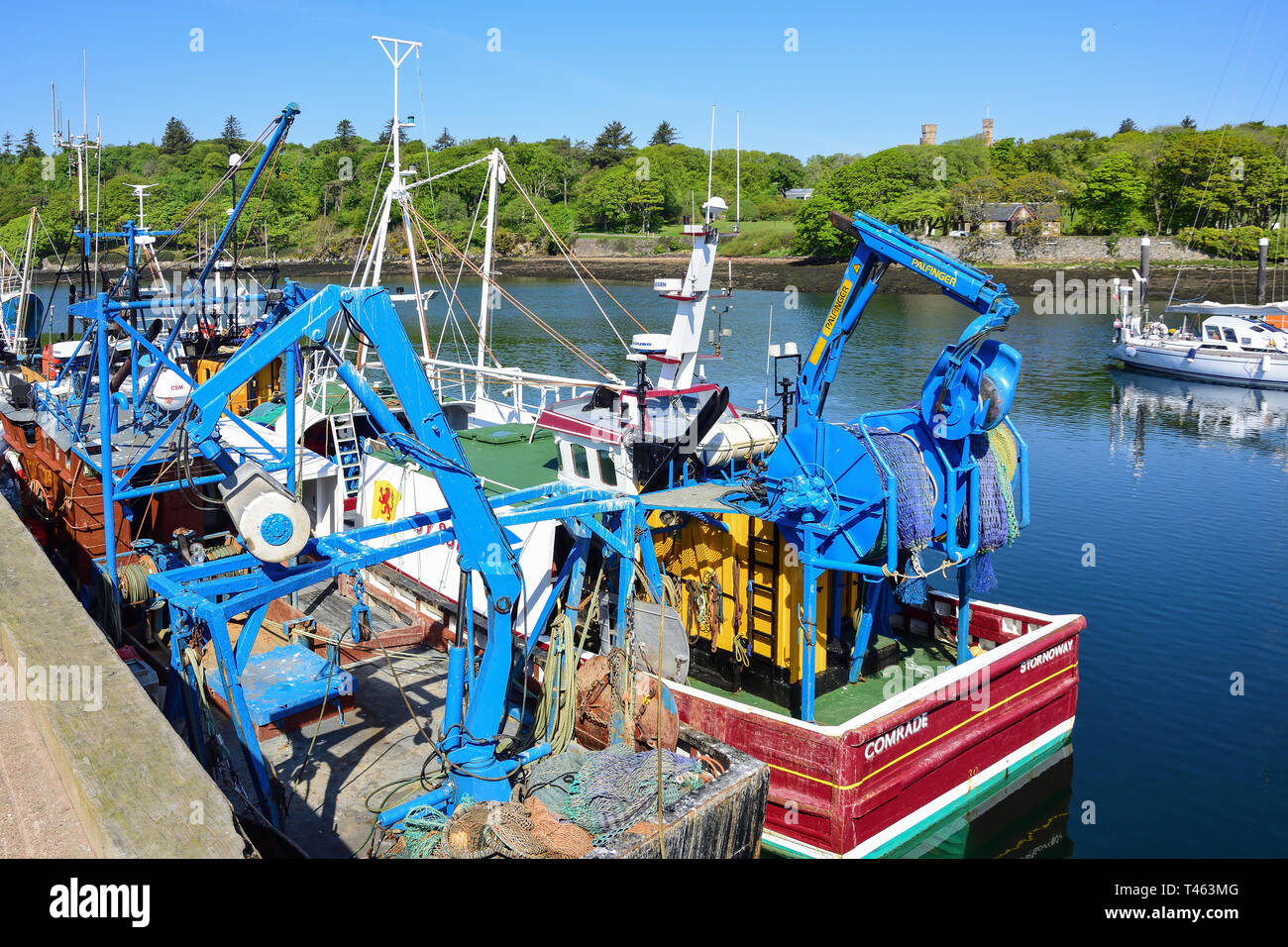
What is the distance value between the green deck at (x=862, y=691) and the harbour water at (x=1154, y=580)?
2.52 meters

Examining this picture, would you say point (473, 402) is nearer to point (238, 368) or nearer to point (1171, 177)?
point (238, 368)

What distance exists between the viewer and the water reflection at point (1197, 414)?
3881 centimetres

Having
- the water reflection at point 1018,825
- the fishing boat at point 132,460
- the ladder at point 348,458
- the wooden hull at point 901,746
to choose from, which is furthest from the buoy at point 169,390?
the water reflection at point 1018,825

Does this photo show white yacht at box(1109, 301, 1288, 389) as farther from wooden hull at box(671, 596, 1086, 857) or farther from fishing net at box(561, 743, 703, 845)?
fishing net at box(561, 743, 703, 845)

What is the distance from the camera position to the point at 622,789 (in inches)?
362

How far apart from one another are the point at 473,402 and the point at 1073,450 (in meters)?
24.1

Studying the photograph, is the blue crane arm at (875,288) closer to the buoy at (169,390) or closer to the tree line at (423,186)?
the buoy at (169,390)

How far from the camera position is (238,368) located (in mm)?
9367

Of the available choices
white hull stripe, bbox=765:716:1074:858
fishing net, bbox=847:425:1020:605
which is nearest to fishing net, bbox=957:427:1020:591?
fishing net, bbox=847:425:1020:605

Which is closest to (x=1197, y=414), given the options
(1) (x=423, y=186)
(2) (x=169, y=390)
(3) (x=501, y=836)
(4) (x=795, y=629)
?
(4) (x=795, y=629)

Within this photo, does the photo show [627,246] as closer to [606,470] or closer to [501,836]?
[606,470]

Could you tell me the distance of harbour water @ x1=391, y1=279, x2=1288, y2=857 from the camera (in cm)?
1484

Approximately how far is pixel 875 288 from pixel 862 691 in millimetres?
5506

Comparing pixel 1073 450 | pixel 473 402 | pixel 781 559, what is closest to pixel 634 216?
pixel 1073 450
